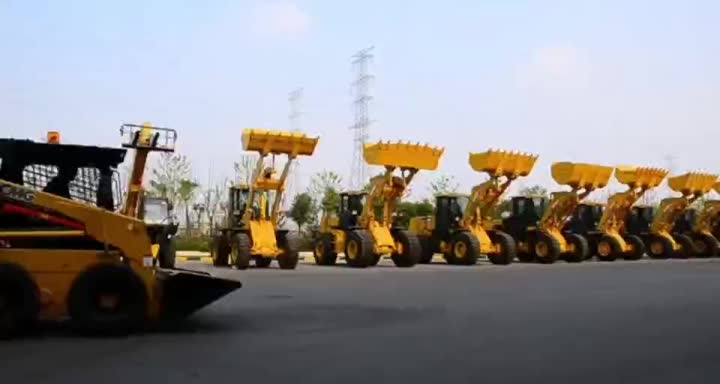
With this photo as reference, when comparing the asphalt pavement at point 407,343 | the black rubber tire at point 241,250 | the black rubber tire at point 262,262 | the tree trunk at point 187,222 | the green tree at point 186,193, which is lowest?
the asphalt pavement at point 407,343

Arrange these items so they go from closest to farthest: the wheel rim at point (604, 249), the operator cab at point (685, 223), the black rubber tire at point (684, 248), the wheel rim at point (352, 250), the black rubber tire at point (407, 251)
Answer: the wheel rim at point (352, 250) → the black rubber tire at point (407, 251) → the wheel rim at point (604, 249) → the black rubber tire at point (684, 248) → the operator cab at point (685, 223)

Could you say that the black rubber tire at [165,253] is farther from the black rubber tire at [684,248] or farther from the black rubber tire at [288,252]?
the black rubber tire at [684,248]

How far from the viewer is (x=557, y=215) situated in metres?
35.5

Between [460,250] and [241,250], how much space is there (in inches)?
353

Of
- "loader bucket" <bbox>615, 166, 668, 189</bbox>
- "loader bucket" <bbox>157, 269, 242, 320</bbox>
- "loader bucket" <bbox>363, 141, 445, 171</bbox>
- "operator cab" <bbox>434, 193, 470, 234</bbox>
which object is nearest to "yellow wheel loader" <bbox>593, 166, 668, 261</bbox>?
"loader bucket" <bbox>615, 166, 668, 189</bbox>

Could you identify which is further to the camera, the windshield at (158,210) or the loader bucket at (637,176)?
the loader bucket at (637,176)

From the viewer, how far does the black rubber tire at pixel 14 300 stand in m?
10.9

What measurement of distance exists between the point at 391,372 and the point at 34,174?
6079 mm

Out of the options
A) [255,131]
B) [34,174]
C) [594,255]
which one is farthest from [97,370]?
[594,255]

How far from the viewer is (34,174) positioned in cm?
1239

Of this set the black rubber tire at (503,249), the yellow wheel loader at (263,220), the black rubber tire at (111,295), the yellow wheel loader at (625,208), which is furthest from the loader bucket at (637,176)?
the black rubber tire at (111,295)

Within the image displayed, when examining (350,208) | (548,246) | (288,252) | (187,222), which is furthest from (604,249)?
(187,222)

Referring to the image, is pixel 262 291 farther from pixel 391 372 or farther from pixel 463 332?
pixel 391 372

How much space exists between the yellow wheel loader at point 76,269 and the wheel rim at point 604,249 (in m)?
27.7
